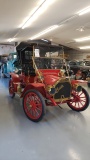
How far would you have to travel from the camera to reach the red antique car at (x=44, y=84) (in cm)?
336

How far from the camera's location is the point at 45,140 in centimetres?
253

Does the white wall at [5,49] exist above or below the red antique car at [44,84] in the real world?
above

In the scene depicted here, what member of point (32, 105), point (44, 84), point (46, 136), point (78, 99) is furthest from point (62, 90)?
point (46, 136)

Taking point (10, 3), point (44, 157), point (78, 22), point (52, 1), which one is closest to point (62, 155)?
point (44, 157)

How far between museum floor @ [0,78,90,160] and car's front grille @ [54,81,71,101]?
1.58ft

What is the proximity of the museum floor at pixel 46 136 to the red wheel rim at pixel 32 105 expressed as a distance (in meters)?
0.17

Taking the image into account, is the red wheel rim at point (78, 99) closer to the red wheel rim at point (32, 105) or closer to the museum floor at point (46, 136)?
the museum floor at point (46, 136)

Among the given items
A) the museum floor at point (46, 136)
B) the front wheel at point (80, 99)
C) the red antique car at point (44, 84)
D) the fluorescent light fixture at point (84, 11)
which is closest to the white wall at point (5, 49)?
the fluorescent light fixture at point (84, 11)

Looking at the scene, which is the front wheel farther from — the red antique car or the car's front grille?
the car's front grille

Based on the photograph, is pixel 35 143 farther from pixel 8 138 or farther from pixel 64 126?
pixel 64 126

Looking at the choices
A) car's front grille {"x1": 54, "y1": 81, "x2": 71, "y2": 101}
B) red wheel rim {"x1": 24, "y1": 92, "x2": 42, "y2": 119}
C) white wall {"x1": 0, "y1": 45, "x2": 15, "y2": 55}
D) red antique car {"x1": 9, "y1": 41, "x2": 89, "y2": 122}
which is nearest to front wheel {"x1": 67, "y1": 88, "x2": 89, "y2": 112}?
red antique car {"x1": 9, "y1": 41, "x2": 89, "y2": 122}

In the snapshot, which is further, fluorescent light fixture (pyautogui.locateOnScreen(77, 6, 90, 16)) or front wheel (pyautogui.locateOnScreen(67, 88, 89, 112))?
fluorescent light fixture (pyautogui.locateOnScreen(77, 6, 90, 16))

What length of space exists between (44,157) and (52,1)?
4453 millimetres

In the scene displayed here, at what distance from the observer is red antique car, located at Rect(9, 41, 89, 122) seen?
3.36 meters
